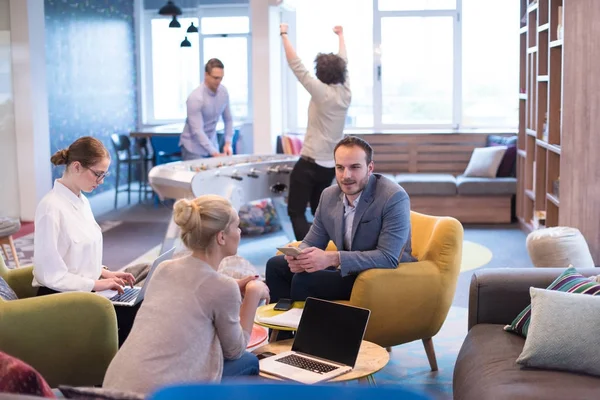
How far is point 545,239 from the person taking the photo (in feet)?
16.3

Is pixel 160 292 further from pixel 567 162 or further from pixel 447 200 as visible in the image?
pixel 447 200

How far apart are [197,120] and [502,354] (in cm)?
442

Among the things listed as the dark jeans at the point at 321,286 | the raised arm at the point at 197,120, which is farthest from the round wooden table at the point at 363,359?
the raised arm at the point at 197,120

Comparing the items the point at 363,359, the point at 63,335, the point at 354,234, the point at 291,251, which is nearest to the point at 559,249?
the point at 354,234

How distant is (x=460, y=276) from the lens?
6.33m

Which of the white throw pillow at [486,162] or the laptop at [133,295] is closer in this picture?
the laptop at [133,295]

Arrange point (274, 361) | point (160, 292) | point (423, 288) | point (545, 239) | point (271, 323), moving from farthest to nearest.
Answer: point (545, 239) → point (423, 288) → point (271, 323) → point (274, 361) → point (160, 292)

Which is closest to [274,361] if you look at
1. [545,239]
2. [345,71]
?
[545,239]

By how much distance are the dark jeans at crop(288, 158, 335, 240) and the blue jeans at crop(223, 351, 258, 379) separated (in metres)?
3.65

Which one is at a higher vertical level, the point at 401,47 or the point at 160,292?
the point at 401,47

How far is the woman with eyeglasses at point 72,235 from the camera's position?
3.48 metres

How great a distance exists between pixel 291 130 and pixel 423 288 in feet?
22.4

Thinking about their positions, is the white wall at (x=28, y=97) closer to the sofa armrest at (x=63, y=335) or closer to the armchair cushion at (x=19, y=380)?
the sofa armrest at (x=63, y=335)

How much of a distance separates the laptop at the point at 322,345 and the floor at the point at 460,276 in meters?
0.31
